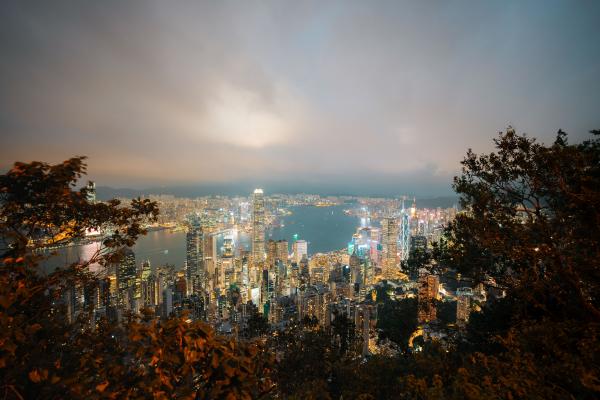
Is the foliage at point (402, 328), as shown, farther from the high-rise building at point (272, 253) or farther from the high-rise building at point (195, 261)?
the high-rise building at point (272, 253)

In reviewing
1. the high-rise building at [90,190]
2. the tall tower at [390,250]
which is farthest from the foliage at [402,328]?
the tall tower at [390,250]

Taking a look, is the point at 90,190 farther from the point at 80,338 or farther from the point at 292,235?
the point at 292,235

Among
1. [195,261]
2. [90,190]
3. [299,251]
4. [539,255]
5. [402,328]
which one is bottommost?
[299,251]

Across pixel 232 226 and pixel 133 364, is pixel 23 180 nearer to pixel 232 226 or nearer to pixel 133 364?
pixel 133 364

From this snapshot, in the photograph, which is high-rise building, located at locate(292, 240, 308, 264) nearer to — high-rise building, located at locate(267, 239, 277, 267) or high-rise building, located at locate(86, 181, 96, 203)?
high-rise building, located at locate(267, 239, 277, 267)

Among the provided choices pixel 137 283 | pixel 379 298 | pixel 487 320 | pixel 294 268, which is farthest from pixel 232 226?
pixel 487 320

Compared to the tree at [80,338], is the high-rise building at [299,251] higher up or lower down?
lower down

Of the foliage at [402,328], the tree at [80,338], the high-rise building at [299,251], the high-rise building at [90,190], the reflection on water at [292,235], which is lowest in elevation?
the high-rise building at [299,251]

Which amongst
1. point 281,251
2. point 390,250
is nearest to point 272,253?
point 281,251
